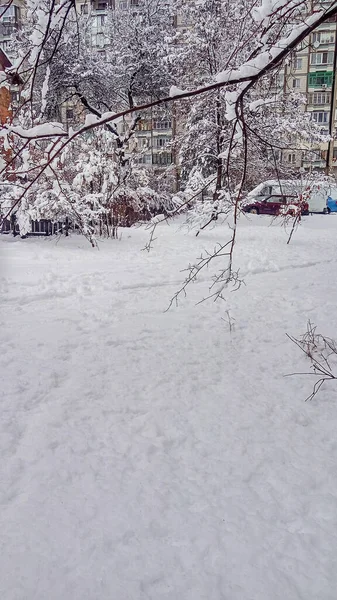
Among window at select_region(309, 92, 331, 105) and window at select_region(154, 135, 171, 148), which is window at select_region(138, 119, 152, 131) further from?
window at select_region(309, 92, 331, 105)

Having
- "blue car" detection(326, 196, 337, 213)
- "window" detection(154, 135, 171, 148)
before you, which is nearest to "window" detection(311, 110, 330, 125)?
"window" detection(154, 135, 171, 148)

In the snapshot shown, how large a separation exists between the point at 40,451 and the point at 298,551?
5.81 feet

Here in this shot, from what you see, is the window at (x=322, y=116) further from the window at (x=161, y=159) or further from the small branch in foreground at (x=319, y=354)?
the small branch in foreground at (x=319, y=354)

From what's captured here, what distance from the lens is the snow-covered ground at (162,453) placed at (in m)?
2.06

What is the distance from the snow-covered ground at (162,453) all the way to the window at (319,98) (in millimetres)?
38317

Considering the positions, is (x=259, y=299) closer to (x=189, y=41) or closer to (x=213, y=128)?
(x=213, y=128)

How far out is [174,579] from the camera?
2.02 metres

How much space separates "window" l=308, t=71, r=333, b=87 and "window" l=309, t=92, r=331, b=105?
83 cm

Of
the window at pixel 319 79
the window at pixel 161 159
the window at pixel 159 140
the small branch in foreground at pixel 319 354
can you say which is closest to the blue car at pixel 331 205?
the window at pixel 161 159

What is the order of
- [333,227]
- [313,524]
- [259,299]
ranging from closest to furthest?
[313,524], [259,299], [333,227]

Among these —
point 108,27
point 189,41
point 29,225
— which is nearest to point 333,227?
point 189,41

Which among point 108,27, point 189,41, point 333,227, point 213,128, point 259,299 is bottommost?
point 259,299

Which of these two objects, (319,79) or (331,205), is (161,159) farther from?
(331,205)

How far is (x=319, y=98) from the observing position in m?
38.0
